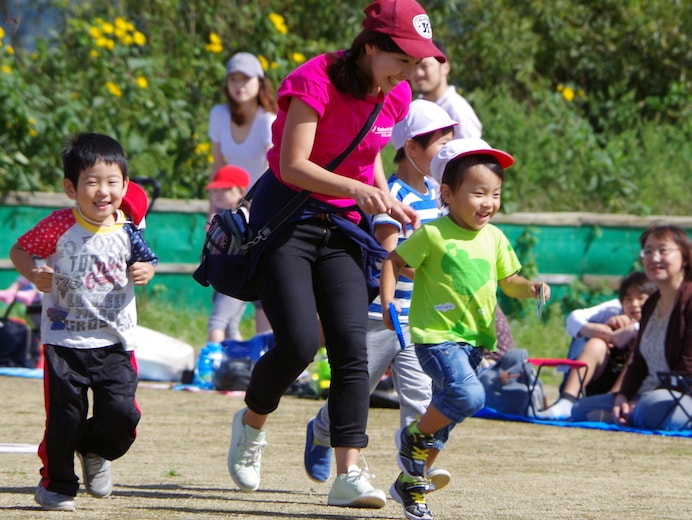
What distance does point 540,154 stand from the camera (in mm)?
12375

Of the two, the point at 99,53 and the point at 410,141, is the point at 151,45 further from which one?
the point at 410,141

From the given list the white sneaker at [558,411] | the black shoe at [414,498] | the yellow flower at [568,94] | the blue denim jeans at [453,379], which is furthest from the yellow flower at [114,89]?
the black shoe at [414,498]

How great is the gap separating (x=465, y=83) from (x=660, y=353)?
21.8ft

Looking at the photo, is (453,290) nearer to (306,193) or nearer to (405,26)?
(306,193)

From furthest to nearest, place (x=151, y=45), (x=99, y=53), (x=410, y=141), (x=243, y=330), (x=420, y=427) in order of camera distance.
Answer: (x=151, y=45)
(x=99, y=53)
(x=243, y=330)
(x=410, y=141)
(x=420, y=427)

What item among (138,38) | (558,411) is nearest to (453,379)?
(558,411)

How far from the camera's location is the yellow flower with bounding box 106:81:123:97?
11.8 m

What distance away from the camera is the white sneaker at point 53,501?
4.58 meters

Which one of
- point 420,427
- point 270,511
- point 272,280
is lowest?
point 270,511

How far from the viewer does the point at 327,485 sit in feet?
18.5

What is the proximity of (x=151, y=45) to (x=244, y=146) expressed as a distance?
12.9 ft

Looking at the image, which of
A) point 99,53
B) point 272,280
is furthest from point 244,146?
point 272,280

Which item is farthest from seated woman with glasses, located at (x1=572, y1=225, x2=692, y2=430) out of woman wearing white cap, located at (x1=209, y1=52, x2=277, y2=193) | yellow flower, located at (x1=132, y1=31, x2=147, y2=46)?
yellow flower, located at (x1=132, y1=31, x2=147, y2=46)

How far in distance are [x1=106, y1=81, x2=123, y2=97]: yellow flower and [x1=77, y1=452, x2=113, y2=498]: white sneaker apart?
737cm
